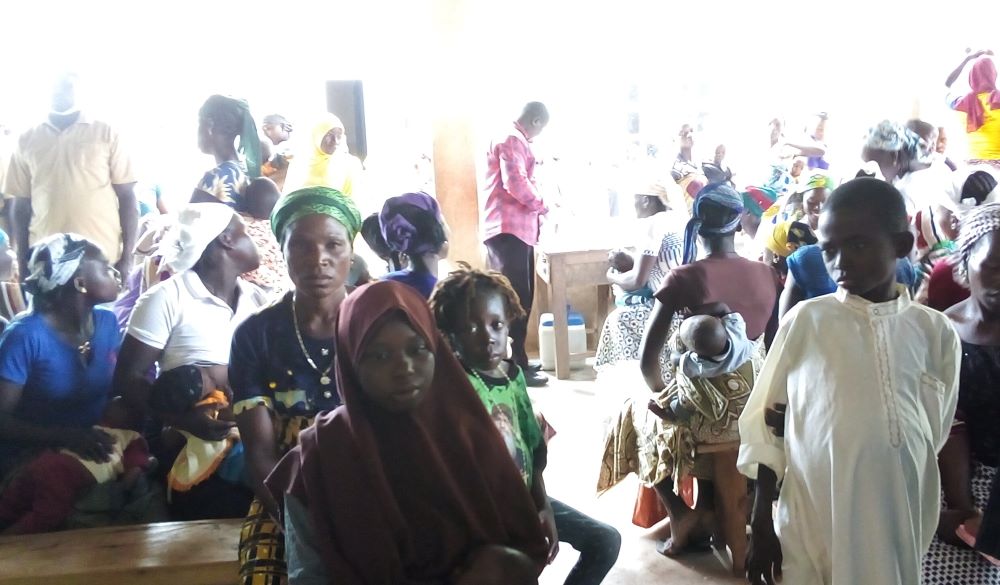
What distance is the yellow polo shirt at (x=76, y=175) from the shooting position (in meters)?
3.65

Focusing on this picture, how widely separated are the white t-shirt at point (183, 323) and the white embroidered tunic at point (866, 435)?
151 centimetres

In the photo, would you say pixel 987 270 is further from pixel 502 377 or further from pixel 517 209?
pixel 517 209

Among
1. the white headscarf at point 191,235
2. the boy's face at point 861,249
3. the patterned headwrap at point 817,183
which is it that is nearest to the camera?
the boy's face at point 861,249

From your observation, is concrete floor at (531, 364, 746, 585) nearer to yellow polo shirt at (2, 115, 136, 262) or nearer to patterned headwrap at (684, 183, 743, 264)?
patterned headwrap at (684, 183, 743, 264)

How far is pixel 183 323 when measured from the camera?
7.68 ft

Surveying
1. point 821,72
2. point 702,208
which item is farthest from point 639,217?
point 821,72

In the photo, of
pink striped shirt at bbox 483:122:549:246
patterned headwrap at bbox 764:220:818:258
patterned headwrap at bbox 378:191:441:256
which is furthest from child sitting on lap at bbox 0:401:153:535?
pink striped shirt at bbox 483:122:549:246

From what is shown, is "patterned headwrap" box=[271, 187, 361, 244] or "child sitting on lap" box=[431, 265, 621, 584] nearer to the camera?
"child sitting on lap" box=[431, 265, 621, 584]

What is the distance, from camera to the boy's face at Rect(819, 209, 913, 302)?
5.47ft

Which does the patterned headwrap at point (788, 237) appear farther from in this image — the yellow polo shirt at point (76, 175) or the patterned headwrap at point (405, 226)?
the yellow polo shirt at point (76, 175)

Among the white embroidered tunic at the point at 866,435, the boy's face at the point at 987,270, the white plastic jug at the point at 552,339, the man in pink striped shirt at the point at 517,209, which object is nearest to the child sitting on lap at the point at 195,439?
the white embroidered tunic at the point at 866,435

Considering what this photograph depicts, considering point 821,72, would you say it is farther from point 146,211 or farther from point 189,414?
point 189,414

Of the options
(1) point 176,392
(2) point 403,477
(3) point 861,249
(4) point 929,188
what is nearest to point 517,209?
(4) point 929,188

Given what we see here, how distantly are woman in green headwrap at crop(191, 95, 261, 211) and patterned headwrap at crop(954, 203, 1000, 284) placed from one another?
247 centimetres
